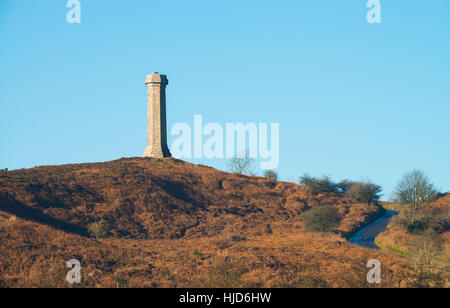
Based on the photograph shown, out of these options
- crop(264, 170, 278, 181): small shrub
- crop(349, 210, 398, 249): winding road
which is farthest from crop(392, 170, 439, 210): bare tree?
crop(264, 170, 278, 181): small shrub

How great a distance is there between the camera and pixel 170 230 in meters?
50.7

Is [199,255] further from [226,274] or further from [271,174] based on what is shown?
[271,174]

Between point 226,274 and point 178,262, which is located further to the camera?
point 178,262

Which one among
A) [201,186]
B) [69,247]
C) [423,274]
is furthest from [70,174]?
[423,274]

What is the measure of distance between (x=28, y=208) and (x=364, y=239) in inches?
1223

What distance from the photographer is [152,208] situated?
177ft

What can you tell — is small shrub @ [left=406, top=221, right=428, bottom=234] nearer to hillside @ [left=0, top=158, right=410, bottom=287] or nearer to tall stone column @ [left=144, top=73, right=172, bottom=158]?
hillside @ [left=0, top=158, right=410, bottom=287]

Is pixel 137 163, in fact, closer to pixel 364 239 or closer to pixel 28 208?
pixel 28 208

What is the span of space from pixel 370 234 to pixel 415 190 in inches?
398

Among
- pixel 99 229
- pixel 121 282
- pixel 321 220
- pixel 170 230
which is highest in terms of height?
pixel 321 220

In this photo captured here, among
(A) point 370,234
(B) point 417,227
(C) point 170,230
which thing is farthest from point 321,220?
(C) point 170,230

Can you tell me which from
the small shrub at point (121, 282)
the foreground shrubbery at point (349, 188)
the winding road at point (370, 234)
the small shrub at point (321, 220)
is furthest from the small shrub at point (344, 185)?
the small shrub at point (121, 282)
